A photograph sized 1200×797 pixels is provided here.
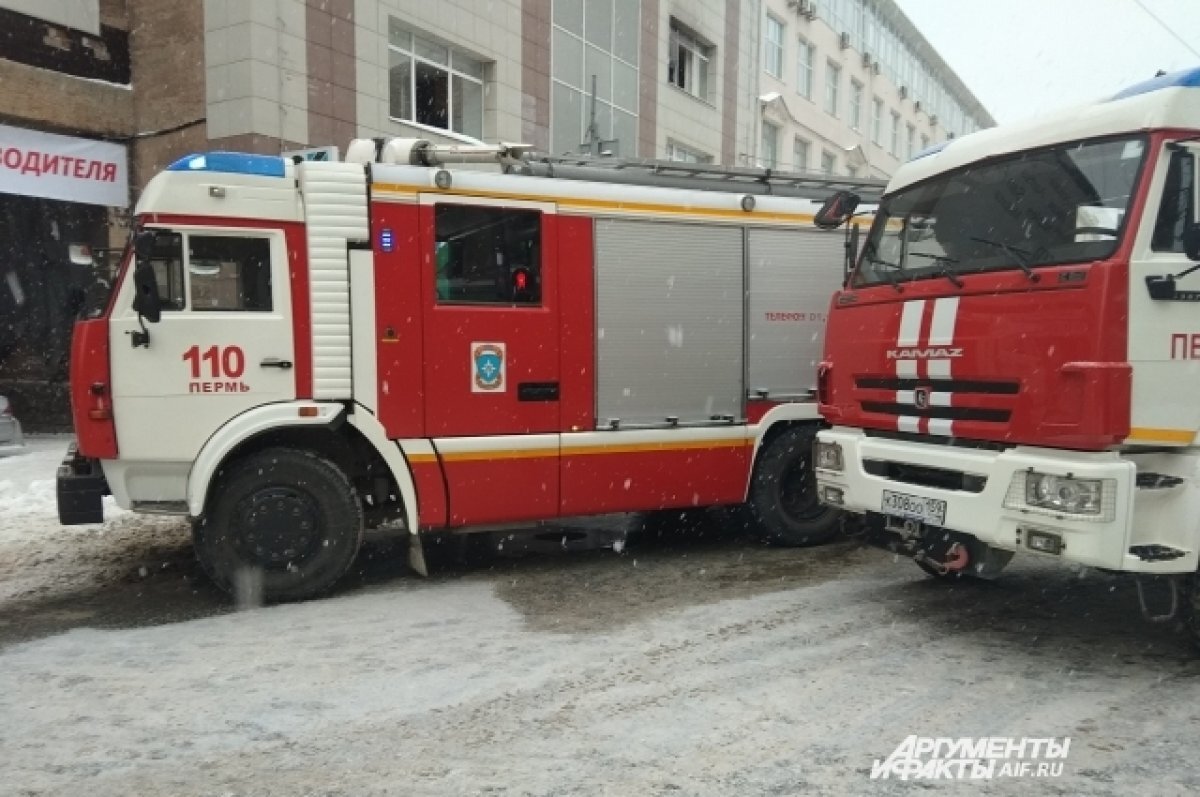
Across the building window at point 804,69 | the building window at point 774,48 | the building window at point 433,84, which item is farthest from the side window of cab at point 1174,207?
the building window at point 804,69

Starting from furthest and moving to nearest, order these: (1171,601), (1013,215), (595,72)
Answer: (595,72) → (1013,215) → (1171,601)

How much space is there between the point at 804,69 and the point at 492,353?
27.8 meters

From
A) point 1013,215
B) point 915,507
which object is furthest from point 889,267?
point 915,507

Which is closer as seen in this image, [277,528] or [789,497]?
[277,528]

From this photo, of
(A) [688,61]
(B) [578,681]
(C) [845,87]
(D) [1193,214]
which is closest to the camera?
(D) [1193,214]

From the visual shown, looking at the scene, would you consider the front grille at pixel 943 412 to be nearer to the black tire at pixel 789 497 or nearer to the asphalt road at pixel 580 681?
the asphalt road at pixel 580 681

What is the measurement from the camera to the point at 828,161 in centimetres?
3300

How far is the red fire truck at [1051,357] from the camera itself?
4.10 m

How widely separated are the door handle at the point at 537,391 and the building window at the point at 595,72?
11.2m

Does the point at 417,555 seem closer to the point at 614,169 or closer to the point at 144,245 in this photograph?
the point at 144,245

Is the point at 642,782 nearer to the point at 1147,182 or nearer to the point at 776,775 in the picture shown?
the point at 776,775

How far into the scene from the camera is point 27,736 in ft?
12.2

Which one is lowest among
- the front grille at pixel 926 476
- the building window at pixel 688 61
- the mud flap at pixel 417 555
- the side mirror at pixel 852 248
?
the mud flap at pixel 417 555

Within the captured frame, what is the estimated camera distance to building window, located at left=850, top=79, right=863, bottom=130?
114 feet
